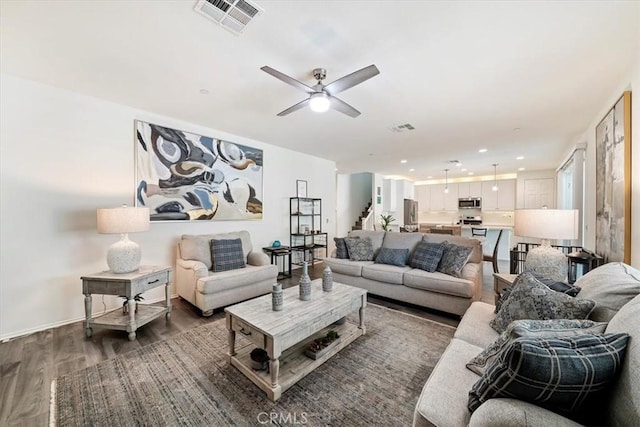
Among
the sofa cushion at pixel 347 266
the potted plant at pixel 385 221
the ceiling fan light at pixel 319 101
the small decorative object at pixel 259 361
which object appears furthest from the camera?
the potted plant at pixel 385 221

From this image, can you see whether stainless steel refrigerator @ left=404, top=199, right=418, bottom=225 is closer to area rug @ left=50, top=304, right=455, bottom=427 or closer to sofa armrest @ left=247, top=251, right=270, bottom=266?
sofa armrest @ left=247, top=251, right=270, bottom=266

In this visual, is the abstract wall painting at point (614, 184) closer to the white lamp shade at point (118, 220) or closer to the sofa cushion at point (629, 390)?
the sofa cushion at point (629, 390)

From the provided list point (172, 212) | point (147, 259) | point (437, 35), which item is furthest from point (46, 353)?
point (437, 35)

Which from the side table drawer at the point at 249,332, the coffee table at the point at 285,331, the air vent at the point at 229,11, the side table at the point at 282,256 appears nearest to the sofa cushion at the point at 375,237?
the side table at the point at 282,256

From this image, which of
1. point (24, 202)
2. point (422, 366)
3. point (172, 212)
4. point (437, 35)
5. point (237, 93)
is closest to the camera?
point (437, 35)

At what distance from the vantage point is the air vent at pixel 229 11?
162 centimetres

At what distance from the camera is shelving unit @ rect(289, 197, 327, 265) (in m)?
5.45

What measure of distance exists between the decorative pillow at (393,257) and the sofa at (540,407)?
1.91m

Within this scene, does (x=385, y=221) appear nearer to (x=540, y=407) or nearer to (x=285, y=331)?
(x=285, y=331)

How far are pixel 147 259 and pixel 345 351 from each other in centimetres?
287

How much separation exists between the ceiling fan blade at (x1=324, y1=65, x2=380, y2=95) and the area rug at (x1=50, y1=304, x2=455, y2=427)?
2.33 metres

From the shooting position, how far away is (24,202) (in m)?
2.60

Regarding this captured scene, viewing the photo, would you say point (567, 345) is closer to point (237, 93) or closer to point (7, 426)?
point (7, 426)

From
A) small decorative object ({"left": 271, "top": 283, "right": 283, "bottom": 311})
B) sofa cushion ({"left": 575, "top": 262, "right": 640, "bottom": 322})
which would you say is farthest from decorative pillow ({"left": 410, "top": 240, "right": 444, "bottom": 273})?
small decorative object ({"left": 271, "top": 283, "right": 283, "bottom": 311})
